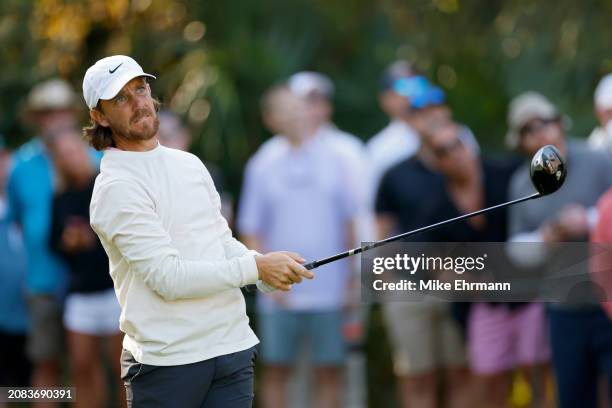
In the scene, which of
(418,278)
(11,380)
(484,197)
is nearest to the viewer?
→ (418,278)

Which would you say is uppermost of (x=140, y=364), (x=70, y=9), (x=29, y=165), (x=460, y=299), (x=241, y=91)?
(x=70, y=9)

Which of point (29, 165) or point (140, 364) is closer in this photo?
point (140, 364)

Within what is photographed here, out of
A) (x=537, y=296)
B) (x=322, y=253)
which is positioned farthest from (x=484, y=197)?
(x=537, y=296)

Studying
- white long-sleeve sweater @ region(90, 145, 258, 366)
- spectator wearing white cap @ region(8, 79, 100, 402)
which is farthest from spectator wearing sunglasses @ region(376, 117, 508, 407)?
white long-sleeve sweater @ region(90, 145, 258, 366)

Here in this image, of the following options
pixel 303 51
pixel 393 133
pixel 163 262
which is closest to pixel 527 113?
pixel 393 133

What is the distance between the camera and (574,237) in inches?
276

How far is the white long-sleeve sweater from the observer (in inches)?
172

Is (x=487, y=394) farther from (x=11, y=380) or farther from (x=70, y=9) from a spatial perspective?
(x=70, y=9)

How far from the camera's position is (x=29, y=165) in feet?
27.4

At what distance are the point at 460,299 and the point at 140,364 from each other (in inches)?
56.0

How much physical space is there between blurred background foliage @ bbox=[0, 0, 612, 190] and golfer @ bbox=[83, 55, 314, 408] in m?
4.30

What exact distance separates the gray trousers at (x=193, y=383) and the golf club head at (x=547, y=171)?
1.26 meters

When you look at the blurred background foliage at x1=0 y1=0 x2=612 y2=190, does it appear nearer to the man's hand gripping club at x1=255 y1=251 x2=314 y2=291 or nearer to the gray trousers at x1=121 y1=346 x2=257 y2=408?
the man's hand gripping club at x1=255 y1=251 x2=314 y2=291

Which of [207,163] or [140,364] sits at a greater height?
[207,163]
